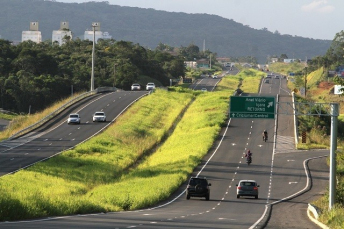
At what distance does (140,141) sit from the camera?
8219 centimetres

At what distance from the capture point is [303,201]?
48406 mm

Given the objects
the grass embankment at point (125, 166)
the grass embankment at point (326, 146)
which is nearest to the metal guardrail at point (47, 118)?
the grass embankment at point (125, 166)

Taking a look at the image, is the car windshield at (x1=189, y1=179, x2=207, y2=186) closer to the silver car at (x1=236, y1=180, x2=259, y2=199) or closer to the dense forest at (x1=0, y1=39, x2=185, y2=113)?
the silver car at (x1=236, y1=180, x2=259, y2=199)

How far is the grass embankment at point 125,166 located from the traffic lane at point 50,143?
1.64m

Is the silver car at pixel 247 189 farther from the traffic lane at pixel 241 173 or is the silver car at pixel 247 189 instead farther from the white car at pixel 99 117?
the white car at pixel 99 117

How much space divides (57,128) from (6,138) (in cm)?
840

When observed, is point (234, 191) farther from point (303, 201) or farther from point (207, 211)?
point (207, 211)

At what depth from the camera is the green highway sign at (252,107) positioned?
4781 centimetres

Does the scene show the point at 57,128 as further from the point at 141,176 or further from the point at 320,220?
the point at 320,220

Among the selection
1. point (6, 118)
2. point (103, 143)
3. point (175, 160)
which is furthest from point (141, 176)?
point (6, 118)

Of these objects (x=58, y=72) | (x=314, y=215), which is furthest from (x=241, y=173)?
(x=58, y=72)

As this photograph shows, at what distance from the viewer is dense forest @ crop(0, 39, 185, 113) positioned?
133375 millimetres

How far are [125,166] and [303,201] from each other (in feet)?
73.5

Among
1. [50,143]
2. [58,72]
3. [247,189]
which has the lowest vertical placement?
[247,189]
